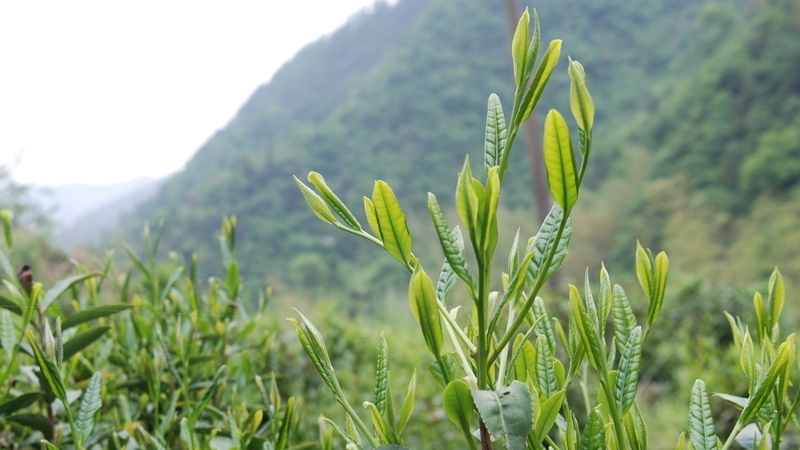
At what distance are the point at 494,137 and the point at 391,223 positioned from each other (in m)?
0.08

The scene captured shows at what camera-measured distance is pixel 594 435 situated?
30cm

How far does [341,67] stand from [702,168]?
22.7 meters

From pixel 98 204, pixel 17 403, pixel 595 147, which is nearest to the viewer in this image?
pixel 17 403

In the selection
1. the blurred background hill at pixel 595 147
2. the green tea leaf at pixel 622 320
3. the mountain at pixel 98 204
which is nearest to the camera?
the green tea leaf at pixel 622 320

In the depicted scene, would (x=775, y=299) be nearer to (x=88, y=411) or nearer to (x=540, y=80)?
(x=540, y=80)

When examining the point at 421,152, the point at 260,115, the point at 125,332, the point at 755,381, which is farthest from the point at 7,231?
the point at 260,115

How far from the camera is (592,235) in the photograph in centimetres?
1883

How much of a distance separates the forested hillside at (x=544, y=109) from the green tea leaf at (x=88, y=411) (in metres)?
15.1

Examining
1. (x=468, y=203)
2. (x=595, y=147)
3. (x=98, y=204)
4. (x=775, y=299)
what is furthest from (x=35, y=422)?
(x=98, y=204)

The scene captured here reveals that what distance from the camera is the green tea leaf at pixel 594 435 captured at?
295mm

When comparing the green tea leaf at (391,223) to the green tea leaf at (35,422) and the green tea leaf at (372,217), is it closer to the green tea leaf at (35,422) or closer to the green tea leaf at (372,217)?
the green tea leaf at (372,217)

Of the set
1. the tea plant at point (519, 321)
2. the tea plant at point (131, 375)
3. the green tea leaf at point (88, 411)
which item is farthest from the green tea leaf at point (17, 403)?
the tea plant at point (519, 321)

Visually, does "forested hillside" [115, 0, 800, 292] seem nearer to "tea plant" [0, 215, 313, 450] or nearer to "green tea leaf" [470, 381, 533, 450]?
"tea plant" [0, 215, 313, 450]

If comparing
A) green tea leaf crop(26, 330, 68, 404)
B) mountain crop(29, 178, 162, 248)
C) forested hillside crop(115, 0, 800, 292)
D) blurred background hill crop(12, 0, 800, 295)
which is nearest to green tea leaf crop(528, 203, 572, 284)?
green tea leaf crop(26, 330, 68, 404)
